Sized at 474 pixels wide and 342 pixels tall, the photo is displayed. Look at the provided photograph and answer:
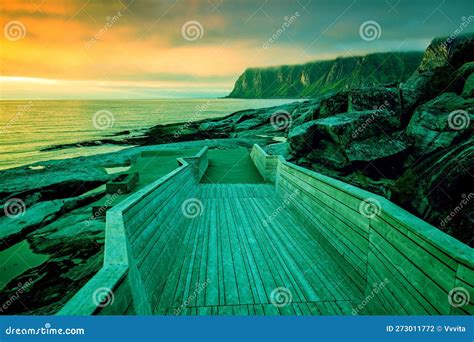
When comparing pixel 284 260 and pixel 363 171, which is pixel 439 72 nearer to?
pixel 363 171

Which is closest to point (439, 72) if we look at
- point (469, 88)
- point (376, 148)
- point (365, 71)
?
point (469, 88)

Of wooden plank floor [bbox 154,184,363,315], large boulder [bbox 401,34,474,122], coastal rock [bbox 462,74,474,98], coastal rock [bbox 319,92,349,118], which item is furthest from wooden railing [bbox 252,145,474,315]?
coastal rock [bbox 319,92,349,118]

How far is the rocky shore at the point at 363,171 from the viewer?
579 cm

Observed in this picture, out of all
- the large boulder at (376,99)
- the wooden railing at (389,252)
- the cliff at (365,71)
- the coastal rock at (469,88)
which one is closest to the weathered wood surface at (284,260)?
the wooden railing at (389,252)

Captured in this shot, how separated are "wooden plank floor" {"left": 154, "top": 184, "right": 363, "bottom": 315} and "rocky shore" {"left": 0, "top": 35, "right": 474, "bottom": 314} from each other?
7.42 feet

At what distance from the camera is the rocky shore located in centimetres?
579

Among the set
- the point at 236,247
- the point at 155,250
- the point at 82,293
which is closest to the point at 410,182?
the point at 236,247

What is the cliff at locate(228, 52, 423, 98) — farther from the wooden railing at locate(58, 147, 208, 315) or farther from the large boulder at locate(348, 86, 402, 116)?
the wooden railing at locate(58, 147, 208, 315)

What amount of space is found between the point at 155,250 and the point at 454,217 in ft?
15.4

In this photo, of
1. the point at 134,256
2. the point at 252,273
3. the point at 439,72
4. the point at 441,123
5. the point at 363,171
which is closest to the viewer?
the point at 134,256

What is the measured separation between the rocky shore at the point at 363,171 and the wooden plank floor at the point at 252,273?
2.26m

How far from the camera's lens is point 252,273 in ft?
14.8

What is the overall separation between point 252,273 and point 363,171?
917 cm

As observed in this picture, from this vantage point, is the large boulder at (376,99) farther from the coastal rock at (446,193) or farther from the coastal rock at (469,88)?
the coastal rock at (446,193)
